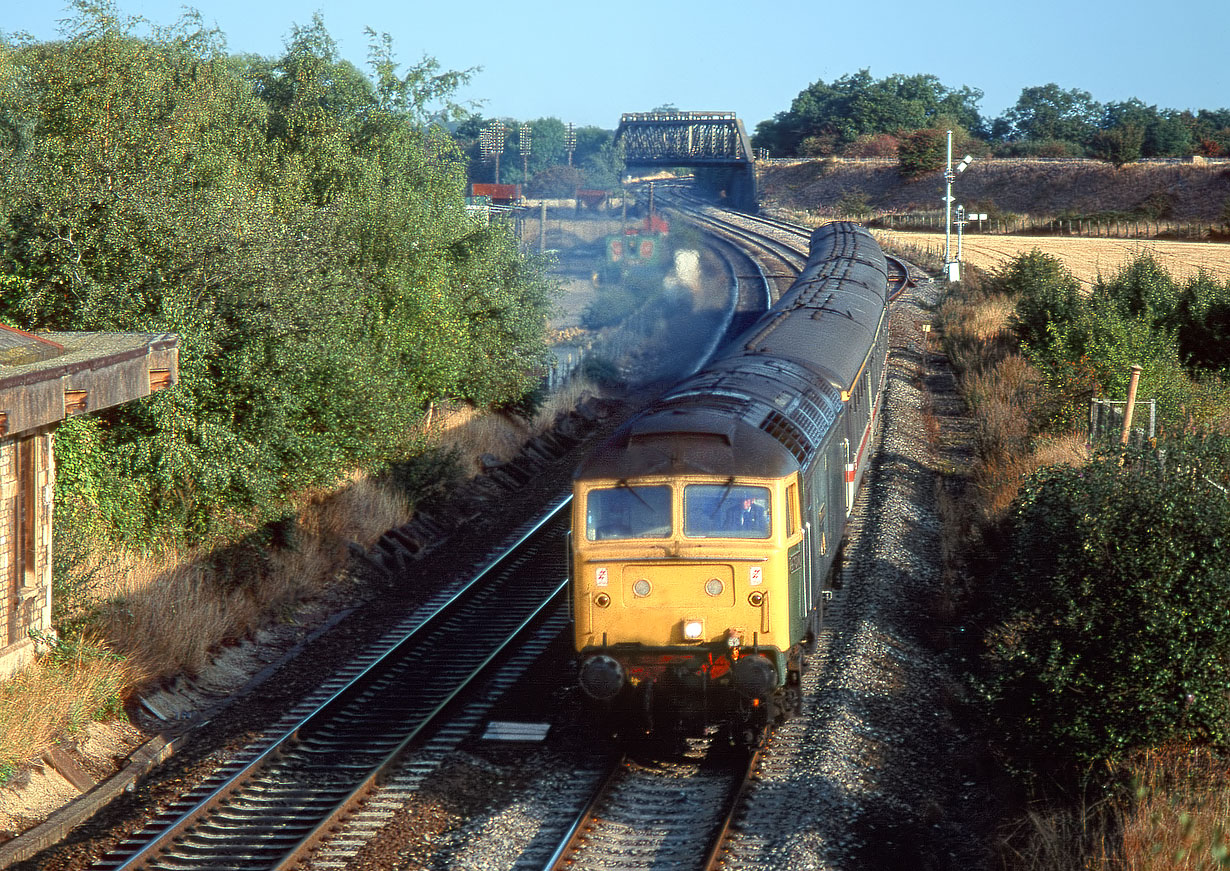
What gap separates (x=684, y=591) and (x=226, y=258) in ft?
24.8

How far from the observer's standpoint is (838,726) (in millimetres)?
10062

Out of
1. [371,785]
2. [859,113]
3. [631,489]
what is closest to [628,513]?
[631,489]

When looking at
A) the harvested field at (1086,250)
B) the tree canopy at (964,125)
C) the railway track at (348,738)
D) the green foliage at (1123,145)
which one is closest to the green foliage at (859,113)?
the tree canopy at (964,125)

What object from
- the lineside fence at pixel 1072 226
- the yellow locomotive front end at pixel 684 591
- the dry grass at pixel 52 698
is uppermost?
the lineside fence at pixel 1072 226

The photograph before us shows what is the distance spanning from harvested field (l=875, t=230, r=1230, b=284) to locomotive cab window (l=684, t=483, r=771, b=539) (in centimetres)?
3355

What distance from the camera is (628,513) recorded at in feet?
31.4

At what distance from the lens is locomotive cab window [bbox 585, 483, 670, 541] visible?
9.51 m

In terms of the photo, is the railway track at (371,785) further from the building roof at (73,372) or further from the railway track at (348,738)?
the building roof at (73,372)

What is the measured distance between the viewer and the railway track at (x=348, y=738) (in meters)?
8.35

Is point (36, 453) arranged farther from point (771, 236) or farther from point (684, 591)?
point (771, 236)

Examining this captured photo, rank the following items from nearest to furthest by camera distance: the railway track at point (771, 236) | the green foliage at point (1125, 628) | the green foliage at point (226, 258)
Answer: the green foliage at point (1125, 628)
the green foliage at point (226, 258)
the railway track at point (771, 236)

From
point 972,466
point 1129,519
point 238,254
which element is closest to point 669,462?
point 1129,519

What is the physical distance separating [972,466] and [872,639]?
8636 mm

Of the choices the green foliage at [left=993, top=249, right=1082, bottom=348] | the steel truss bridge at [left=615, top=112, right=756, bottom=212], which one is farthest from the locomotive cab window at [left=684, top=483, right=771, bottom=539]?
the steel truss bridge at [left=615, top=112, right=756, bottom=212]
